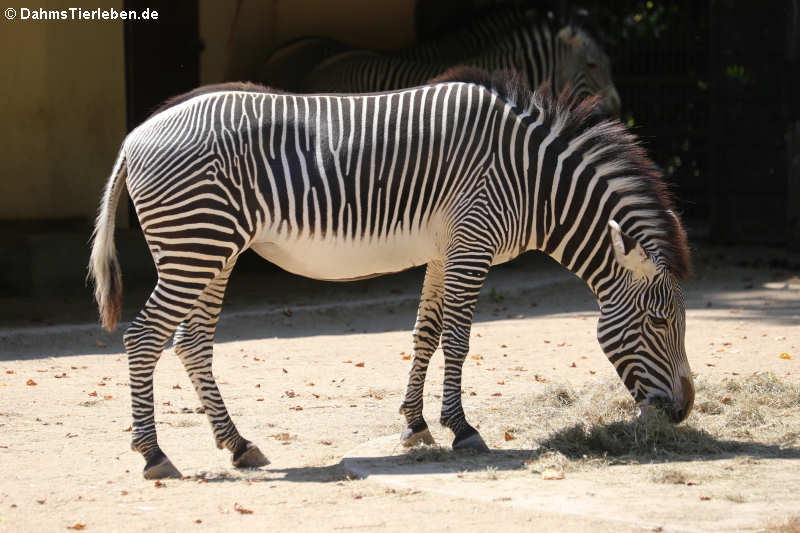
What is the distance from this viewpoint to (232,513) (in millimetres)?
4539

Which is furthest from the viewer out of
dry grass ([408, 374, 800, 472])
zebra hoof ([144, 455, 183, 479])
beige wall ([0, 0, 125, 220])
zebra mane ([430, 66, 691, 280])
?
beige wall ([0, 0, 125, 220])

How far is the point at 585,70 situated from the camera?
476 inches

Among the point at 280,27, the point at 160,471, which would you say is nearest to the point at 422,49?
the point at 280,27

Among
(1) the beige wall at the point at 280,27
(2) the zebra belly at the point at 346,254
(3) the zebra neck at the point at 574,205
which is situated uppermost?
(1) the beige wall at the point at 280,27

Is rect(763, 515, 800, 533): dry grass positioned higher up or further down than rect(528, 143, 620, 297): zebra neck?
further down

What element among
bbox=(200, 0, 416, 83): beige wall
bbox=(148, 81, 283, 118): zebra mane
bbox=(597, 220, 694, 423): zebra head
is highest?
bbox=(200, 0, 416, 83): beige wall

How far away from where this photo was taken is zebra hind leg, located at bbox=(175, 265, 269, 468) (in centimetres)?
545

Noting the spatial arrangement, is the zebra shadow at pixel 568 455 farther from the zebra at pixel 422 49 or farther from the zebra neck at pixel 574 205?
the zebra at pixel 422 49

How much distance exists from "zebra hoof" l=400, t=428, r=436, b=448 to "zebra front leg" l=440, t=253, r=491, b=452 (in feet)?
0.46

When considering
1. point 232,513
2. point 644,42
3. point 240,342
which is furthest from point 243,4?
point 232,513

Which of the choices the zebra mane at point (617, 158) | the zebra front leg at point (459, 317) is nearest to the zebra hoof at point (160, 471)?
the zebra front leg at point (459, 317)

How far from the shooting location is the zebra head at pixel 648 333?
18.0 ft

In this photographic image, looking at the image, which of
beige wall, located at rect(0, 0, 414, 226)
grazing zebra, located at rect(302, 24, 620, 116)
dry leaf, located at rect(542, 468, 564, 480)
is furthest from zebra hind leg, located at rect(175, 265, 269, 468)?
grazing zebra, located at rect(302, 24, 620, 116)

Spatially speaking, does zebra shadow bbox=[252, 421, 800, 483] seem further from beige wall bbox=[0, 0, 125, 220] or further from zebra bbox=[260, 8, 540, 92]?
zebra bbox=[260, 8, 540, 92]
